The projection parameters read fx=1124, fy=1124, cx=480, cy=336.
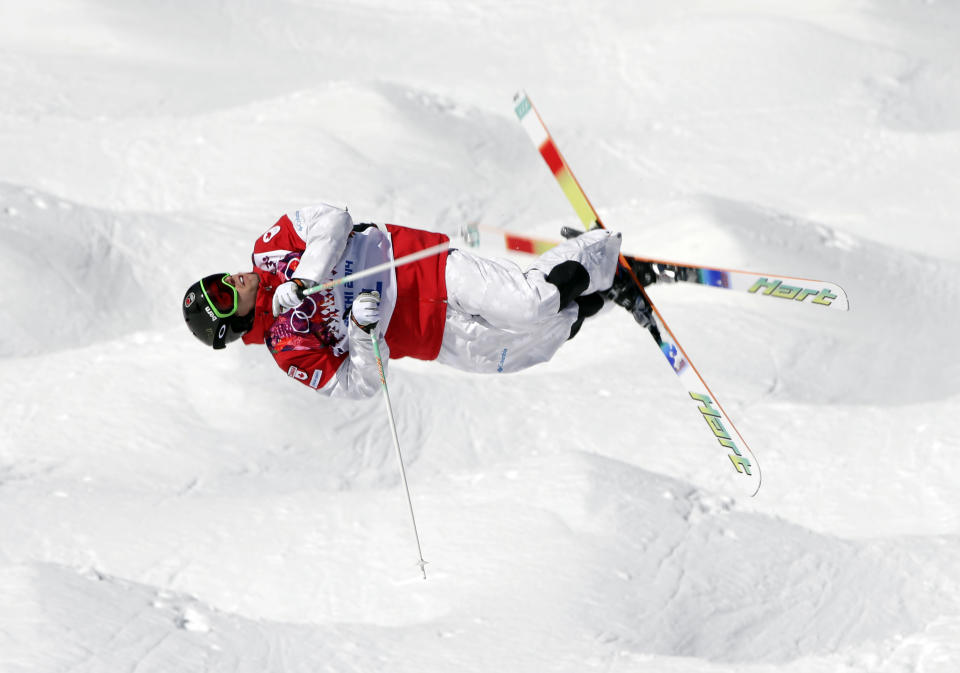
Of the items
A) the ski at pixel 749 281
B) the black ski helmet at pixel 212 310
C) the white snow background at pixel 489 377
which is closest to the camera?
the black ski helmet at pixel 212 310

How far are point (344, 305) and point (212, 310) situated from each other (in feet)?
2.17

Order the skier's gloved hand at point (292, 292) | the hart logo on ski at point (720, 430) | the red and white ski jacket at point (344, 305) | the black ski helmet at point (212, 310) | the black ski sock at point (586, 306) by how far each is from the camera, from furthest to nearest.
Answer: the hart logo on ski at point (720, 430) < the black ski sock at point (586, 306) < the red and white ski jacket at point (344, 305) < the black ski helmet at point (212, 310) < the skier's gloved hand at point (292, 292)

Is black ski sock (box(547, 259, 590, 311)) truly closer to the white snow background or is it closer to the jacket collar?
the jacket collar

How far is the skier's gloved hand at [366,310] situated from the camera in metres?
5.46

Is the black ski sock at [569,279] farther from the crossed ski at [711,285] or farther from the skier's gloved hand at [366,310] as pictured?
the skier's gloved hand at [366,310]

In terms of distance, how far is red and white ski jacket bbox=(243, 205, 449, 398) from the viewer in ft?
18.5

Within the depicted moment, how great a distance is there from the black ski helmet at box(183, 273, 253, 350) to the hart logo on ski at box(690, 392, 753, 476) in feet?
8.61

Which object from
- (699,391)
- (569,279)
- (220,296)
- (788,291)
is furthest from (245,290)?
(788,291)

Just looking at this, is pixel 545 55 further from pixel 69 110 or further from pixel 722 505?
pixel 722 505

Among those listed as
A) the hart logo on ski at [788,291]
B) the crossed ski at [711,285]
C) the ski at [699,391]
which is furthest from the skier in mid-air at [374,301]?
the hart logo on ski at [788,291]

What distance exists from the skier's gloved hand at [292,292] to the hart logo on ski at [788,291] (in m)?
2.50

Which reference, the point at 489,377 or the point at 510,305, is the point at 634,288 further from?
the point at 489,377

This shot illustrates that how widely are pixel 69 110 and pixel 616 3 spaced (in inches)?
329

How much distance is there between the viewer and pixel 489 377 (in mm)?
9234
